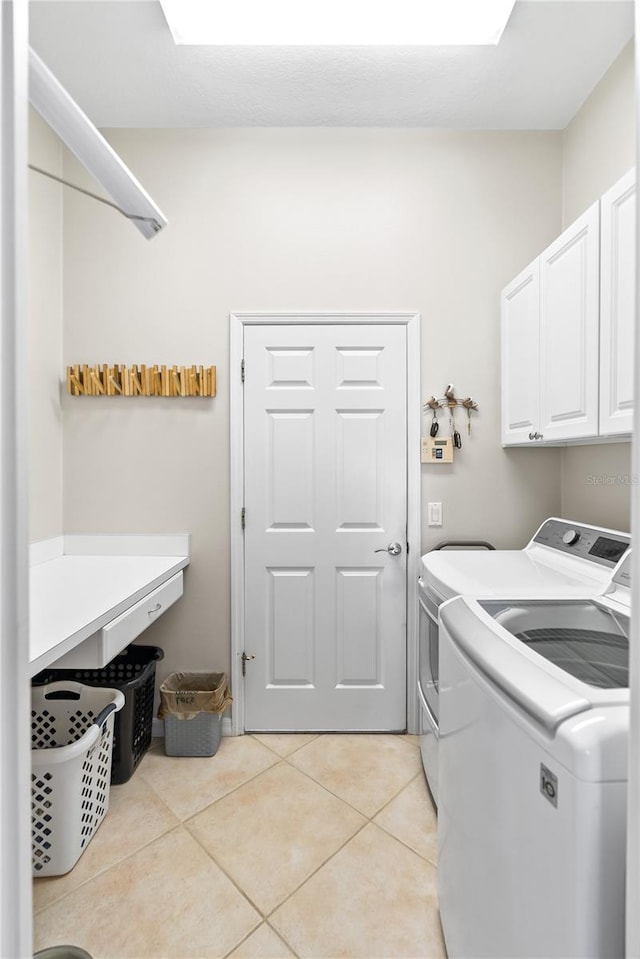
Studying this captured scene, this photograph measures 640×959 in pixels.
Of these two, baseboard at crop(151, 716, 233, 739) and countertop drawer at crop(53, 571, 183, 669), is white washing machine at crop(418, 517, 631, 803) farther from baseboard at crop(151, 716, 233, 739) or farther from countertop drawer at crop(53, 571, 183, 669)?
countertop drawer at crop(53, 571, 183, 669)

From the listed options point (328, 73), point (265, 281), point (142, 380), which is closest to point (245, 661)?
point (142, 380)

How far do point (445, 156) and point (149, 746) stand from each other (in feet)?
10.3

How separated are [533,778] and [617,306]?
129 cm

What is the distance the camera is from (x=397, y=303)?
2258 mm

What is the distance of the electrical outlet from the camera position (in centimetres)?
228

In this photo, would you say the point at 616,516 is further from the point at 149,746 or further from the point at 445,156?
the point at 149,746

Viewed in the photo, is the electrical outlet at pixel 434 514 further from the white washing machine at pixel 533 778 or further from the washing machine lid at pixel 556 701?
the washing machine lid at pixel 556 701

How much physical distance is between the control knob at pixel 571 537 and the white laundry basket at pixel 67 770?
1.83m

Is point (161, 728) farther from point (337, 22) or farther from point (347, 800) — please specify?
point (337, 22)

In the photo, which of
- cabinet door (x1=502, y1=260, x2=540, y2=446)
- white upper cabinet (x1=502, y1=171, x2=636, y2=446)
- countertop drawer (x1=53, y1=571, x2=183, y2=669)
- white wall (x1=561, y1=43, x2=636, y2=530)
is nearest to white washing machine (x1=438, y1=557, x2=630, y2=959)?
white upper cabinet (x1=502, y1=171, x2=636, y2=446)

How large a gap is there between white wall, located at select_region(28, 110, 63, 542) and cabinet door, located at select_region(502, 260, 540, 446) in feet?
7.04

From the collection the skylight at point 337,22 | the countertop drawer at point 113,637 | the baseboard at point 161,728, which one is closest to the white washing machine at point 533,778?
the countertop drawer at point 113,637

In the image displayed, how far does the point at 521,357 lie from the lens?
2.00m

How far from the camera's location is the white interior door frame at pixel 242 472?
2.24 m
